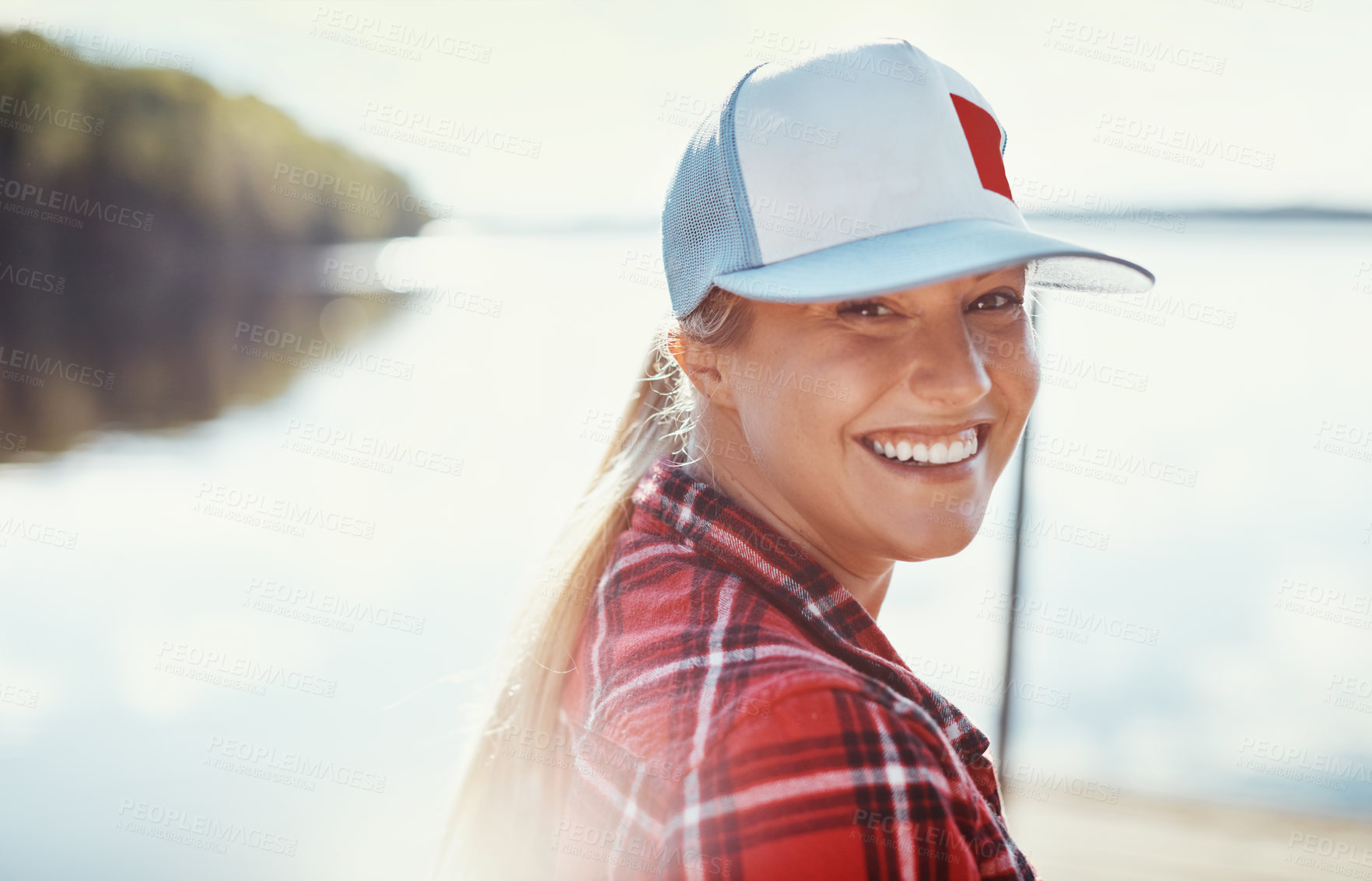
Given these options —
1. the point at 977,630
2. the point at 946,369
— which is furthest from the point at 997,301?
the point at 977,630

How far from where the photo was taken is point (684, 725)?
0.72m

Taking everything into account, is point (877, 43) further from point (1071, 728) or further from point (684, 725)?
point (1071, 728)

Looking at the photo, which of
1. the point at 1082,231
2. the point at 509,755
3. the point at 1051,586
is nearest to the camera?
the point at 509,755

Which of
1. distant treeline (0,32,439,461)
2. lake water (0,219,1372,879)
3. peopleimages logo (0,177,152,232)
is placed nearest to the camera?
lake water (0,219,1372,879)

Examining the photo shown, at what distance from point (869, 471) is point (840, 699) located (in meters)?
0.38

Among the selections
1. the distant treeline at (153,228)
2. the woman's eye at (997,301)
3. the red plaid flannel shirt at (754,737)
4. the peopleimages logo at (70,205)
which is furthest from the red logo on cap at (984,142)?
the peopleimages logo at (70,205)

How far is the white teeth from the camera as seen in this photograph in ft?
3.32

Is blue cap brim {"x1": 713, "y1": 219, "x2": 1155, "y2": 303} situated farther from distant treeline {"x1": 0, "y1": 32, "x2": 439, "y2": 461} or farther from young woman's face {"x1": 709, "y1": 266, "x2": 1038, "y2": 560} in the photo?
distant treeline {"x1": 0, "y1": 32, "x2": 439, "y2": 461}

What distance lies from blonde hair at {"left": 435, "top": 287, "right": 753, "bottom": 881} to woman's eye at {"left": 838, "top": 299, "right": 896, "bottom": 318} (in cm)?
11

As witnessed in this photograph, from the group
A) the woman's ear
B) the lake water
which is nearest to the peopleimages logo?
the lake water

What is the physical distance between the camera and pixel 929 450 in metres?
1.03

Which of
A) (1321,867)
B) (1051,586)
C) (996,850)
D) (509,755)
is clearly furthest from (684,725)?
(1321,867)

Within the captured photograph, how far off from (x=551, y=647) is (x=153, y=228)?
1269cm

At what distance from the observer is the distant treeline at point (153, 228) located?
28.2 ft
